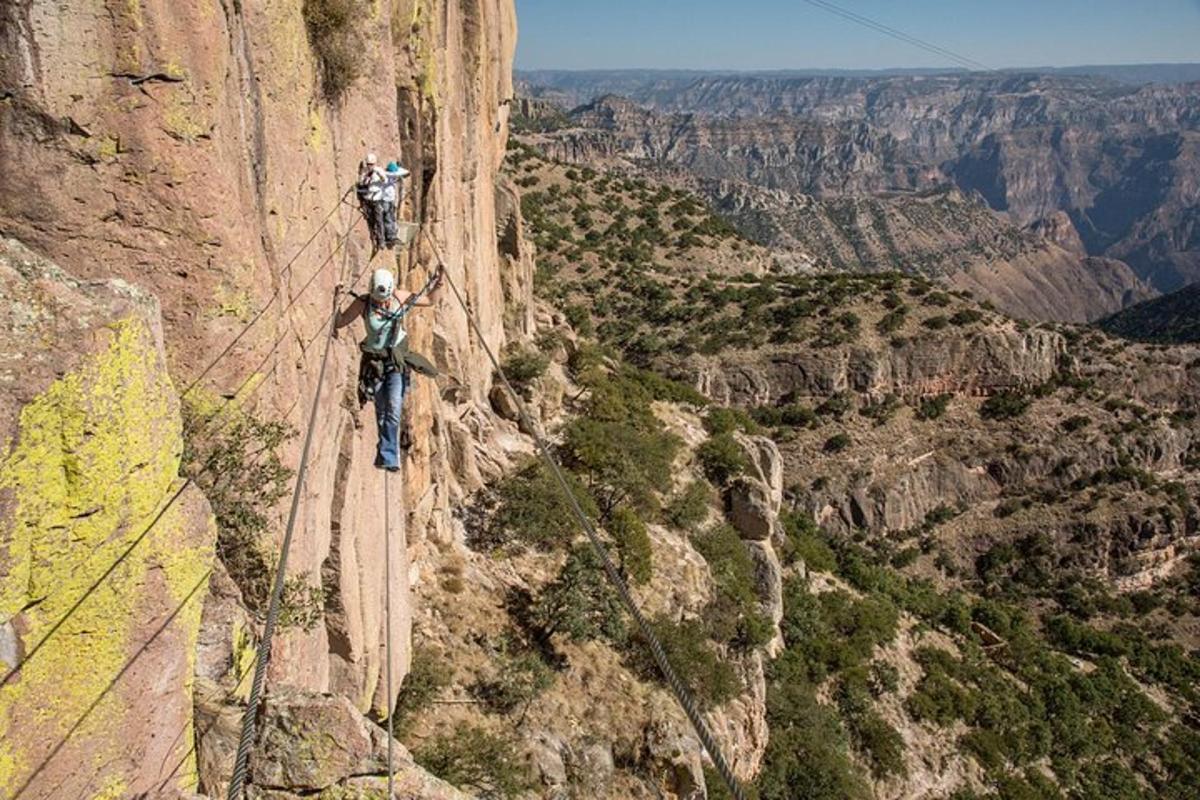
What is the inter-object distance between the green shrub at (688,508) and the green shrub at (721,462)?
2639 millimetres

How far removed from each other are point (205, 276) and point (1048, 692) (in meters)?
36.3

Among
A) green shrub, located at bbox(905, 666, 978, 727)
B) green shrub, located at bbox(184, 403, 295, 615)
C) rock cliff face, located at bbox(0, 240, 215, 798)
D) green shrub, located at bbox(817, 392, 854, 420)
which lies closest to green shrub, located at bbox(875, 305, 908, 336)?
green shrub, located at bbox(817, 392, 854, 420)

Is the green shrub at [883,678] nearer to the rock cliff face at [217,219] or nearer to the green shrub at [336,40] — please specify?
the rock cliff face at [217,219]

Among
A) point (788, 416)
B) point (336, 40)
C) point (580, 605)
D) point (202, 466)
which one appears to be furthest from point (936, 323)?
point (202, 466)

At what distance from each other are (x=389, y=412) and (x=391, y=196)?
130 inches

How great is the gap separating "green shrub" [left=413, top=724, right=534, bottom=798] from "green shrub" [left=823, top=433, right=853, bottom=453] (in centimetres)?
4429

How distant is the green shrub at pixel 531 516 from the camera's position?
1822 cm

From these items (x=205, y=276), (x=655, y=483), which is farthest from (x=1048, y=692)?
(x=205, y=276)

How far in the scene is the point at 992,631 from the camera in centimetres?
3825

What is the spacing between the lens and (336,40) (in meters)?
9.61

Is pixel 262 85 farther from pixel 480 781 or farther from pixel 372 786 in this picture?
pixel 480 781

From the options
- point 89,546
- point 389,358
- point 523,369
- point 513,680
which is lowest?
point 513,680

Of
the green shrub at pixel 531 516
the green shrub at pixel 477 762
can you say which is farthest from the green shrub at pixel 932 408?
the green shrub at pixel 477 762

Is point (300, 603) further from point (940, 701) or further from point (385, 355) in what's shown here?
point (940, 701)
